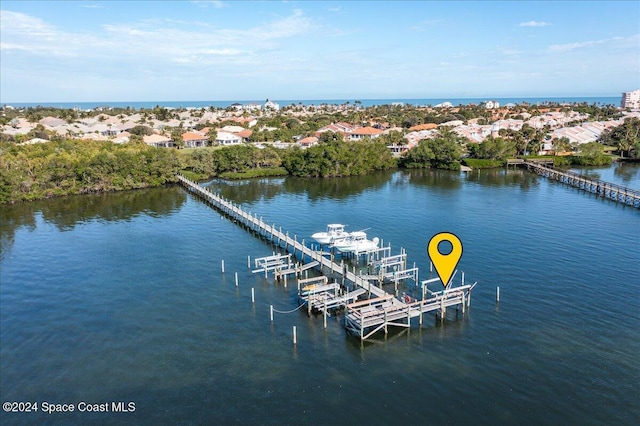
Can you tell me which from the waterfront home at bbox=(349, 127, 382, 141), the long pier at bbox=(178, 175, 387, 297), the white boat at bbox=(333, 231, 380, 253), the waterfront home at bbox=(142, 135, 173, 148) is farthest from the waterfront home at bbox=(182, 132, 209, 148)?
the white boat at bbox=(333, 231, 380, 253)

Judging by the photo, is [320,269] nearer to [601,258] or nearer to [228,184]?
[601,258]

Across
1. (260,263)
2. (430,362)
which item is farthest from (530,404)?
(260,263)

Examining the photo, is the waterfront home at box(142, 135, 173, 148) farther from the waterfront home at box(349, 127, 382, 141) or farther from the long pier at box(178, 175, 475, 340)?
the long pier at box(178, 175, 475, 340)

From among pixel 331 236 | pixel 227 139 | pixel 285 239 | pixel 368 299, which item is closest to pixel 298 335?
pixel 368 299

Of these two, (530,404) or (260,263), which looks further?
(260,263)

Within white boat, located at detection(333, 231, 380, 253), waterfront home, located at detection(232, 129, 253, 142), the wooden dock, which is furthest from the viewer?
waterfront home, located at detection(232, 129, 253, 142)

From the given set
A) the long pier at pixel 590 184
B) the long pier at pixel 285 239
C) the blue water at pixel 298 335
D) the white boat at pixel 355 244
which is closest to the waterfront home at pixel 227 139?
the long pier at pixel 285 239

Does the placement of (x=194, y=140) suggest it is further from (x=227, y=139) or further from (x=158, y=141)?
(x=158, y=141)

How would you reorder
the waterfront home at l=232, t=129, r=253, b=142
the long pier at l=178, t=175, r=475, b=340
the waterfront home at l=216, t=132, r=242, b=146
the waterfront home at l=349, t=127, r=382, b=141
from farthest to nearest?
the waterfront home at l=232, t=129, r=253, b=142
the waterfront home at l=349, t=127, r=382, b=141
the waterfront home at l=216, t=132, r=242, b=146
the long pier at l=178, t=175, r=475, b=340
